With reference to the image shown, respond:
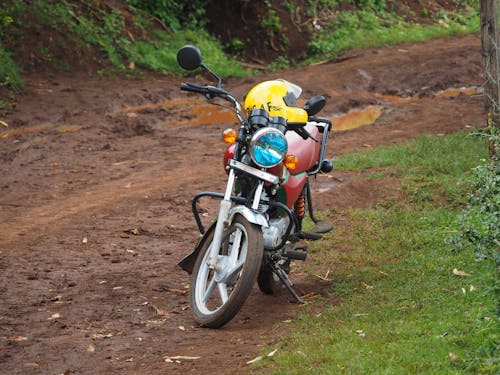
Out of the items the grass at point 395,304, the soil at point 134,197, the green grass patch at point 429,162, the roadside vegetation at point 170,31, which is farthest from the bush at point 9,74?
the grass at point 395,304

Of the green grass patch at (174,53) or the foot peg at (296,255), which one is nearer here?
the foot peg at (296,255)

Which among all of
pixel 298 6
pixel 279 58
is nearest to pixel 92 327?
pixel 279 58

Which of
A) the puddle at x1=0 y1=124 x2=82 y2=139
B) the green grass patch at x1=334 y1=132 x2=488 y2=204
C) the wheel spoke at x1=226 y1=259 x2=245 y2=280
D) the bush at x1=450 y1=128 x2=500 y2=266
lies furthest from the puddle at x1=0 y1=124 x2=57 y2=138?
the bush at x1=450 y1=128 x2=500 y2=266

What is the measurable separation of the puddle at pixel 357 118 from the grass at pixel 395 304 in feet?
13.4

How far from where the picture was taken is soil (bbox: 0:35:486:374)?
5.23m

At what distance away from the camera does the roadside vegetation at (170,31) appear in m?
15.0

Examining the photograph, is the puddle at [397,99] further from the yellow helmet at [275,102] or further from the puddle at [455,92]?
the yellow helmet at [275,102]

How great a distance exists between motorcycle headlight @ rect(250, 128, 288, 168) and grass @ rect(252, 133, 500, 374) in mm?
1034

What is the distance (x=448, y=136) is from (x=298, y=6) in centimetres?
1025

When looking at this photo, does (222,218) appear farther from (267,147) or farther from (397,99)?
(397,99)

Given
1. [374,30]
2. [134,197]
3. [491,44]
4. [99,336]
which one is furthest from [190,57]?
[374,30]

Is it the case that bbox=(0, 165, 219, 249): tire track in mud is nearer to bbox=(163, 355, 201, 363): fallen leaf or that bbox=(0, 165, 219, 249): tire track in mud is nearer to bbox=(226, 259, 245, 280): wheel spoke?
bbox=(226, 259, 245, 280): wheel spoke

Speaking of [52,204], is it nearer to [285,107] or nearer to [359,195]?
[359,195]

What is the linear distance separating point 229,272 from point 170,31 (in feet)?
43.9
